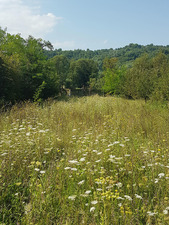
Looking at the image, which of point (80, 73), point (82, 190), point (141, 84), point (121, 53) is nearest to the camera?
point (82, 190)

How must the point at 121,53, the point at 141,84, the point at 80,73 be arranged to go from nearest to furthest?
the point at 141,84 → the point at 80,73 → the point at 121,53

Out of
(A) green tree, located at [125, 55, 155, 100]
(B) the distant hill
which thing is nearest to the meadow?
(A) green tree, located at [125, 55, 155, 100]

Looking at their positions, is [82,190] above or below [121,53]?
below

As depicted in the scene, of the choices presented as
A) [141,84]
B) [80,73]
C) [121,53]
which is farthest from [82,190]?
[121,53]

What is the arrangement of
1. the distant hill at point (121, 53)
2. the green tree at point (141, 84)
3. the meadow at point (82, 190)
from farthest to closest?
the distant hill at point (121, 53)
the green tree at point (141, 84)
the meadow at point (82, 190)

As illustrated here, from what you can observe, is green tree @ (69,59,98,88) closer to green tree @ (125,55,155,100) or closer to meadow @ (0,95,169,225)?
green tree @ (125,55,155,100)

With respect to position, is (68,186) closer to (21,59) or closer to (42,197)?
(42,197)

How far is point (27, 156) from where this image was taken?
3414 millimetres

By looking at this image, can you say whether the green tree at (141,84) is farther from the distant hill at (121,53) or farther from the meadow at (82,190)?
the distant hill at (121,53)

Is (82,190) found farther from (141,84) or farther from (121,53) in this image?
(121,53)

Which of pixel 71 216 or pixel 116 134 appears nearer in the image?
pixel 71 216

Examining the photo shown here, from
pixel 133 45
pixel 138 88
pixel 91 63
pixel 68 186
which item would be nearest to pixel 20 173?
pixel 68 186

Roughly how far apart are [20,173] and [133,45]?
143 metres

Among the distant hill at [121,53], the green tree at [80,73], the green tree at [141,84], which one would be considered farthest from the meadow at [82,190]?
the distant hill at [121,53]
